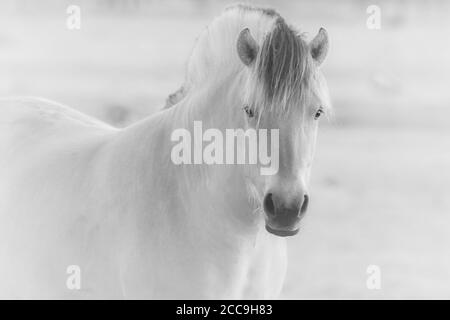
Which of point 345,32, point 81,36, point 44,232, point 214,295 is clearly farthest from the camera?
point 81,36

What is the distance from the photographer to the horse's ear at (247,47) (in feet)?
5.99

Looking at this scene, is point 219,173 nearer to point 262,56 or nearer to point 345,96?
point 262,56

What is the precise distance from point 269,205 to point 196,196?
32 cm

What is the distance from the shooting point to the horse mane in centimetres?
176

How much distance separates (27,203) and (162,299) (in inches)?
28.6

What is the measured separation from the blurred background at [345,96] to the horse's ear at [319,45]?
1594mm

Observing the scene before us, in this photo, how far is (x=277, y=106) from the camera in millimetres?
1743

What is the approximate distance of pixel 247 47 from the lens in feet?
6.02

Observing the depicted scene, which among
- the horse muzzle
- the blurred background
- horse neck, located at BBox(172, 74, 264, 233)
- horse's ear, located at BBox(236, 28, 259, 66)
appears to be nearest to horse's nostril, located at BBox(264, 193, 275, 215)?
the horse muzzle

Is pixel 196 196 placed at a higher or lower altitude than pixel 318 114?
lower

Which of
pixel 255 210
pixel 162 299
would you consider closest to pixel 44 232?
pixel 162 299

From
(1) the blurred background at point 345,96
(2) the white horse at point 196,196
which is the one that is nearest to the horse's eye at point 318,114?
(2) the white horse at point 196,196

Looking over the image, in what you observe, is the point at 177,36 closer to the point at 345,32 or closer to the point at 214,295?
the point at 345,32

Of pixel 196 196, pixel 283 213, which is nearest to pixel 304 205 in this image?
pixel 283 213
